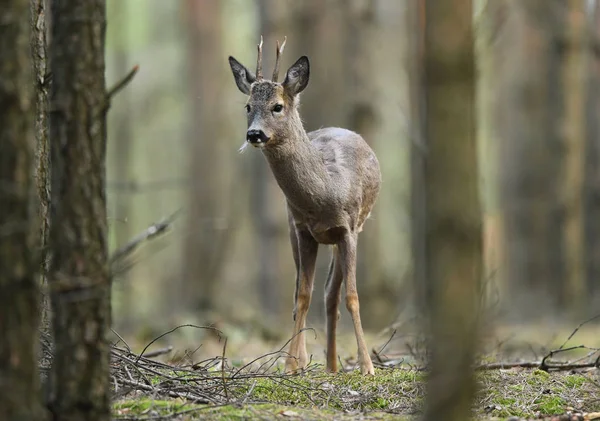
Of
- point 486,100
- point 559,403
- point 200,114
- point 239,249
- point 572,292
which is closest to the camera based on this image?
point 559,403

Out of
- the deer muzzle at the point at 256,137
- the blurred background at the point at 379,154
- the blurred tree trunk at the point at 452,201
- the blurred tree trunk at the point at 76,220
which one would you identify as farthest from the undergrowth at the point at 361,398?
the blurred background at the point at 379,154

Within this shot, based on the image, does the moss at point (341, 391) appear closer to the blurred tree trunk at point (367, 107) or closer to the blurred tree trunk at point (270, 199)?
the blurred tree trunk at point (367, 107)

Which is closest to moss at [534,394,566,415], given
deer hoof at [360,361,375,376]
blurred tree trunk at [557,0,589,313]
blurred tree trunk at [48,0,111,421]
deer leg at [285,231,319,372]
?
deer hoof at [360,361,375,376]

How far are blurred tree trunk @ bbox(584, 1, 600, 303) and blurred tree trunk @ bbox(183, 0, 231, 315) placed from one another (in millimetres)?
7885

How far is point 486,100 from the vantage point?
29.5 metres

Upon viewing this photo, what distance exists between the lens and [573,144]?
729 inches

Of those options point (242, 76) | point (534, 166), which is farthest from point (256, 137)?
point (534, 166)

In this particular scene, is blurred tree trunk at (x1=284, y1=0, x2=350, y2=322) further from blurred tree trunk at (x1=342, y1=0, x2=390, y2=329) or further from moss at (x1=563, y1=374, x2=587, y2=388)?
moss at (x1=563, y1=374, x2=587, y2=388)

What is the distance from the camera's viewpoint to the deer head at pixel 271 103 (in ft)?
24.1

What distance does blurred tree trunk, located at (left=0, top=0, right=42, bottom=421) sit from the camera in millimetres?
3600

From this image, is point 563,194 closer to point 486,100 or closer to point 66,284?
point 486,100

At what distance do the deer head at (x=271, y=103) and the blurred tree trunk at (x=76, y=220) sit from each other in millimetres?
3215

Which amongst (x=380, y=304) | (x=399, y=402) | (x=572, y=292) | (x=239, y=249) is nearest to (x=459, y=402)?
(x=399, y=402)

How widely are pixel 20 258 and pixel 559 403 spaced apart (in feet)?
13.1
